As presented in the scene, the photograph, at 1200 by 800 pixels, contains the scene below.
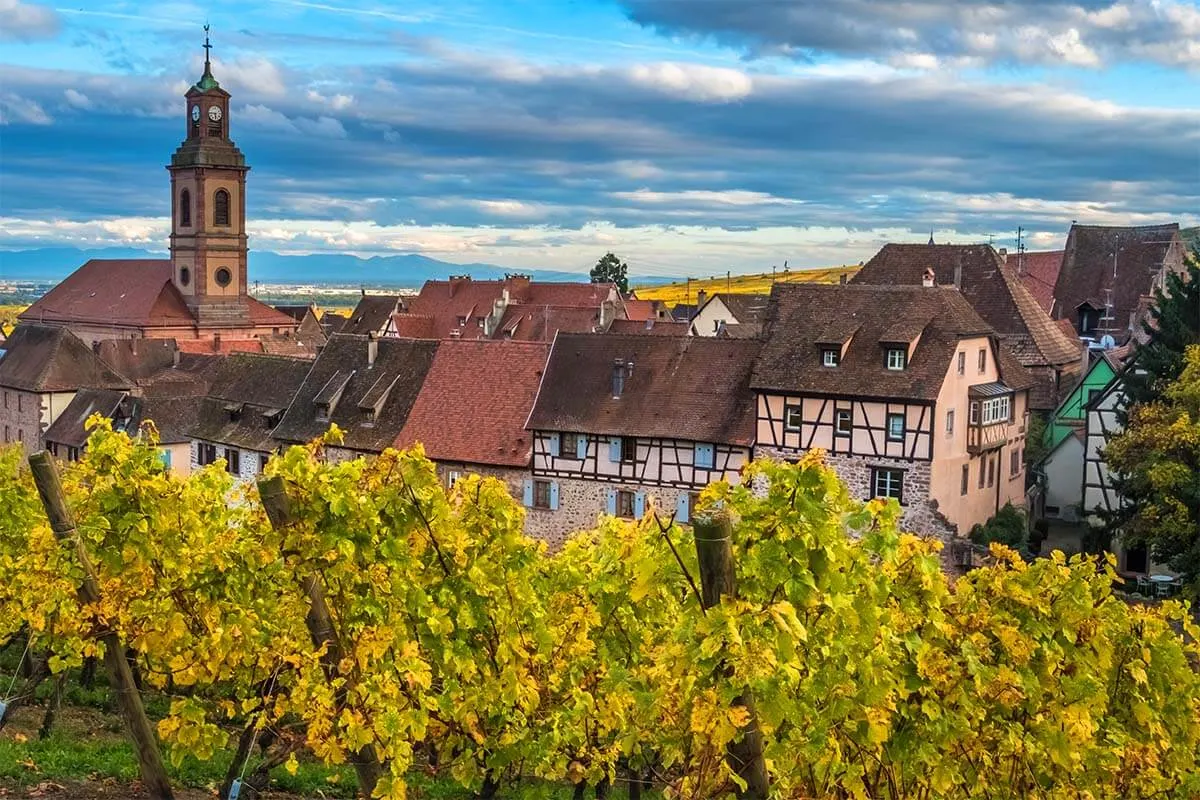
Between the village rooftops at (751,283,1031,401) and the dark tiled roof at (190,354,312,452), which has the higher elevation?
the village rooftops at (751,283,1031,401)

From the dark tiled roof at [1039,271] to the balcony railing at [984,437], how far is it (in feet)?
106

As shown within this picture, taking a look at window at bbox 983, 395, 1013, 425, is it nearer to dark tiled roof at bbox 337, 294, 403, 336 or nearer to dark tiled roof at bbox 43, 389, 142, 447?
dark tiled roof at bbox 43, 389, 142, 447

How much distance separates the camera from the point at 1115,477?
42000 mm

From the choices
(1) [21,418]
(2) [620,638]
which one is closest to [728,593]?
(2) [620,638]

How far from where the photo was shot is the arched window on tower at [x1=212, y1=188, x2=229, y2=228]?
9225cm

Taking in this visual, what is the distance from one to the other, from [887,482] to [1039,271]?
45.1 m

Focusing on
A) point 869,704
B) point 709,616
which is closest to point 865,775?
point 869,704

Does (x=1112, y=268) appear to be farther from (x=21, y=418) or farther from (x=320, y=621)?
(x=320, y=621)

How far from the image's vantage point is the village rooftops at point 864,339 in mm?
36188

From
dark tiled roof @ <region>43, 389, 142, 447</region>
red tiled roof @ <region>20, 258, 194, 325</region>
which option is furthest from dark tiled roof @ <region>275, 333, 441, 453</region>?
red tiled roof @ <region>20, 258, 194, 325</region>

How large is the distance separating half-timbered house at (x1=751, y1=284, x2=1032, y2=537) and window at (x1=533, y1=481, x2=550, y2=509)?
6829 mm

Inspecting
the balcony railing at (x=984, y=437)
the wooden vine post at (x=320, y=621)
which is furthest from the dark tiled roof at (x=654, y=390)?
the wooden vine post at (x=320, y=621)

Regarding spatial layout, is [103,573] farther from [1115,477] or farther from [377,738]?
[1115,477]

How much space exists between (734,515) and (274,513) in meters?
4.23
